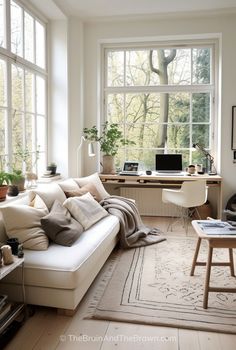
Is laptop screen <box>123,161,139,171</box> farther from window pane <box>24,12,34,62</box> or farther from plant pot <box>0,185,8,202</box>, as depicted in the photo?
plant pot <box>0,185,8,202</box>

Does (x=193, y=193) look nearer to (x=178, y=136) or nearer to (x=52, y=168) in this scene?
(x=178, y=136)

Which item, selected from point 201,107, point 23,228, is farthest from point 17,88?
point 201,107

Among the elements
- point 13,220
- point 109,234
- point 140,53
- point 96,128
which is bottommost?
point 109,234

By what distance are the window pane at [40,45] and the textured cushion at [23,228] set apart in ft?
8.81

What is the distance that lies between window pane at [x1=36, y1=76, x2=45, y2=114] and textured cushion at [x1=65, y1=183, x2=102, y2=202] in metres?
1.44

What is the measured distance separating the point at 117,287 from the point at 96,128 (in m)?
3.00

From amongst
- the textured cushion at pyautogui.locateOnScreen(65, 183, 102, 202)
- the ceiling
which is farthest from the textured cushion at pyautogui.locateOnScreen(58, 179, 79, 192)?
the ceiling

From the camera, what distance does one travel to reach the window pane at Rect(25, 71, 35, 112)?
4047 mm

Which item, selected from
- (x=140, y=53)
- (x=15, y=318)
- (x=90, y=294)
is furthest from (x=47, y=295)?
(x=140, y=53)

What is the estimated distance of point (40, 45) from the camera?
14.8 ft

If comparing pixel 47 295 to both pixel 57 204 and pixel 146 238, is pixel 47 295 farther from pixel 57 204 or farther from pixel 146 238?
pixel 146 238

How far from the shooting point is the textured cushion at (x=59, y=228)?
8.31 ft

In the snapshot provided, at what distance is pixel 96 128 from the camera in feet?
16.8

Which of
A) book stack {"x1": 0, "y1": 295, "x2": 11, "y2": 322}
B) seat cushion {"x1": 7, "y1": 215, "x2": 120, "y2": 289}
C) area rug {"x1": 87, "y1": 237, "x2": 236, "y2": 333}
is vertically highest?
seat cushion {"x1": 7, "y1": 215, "x2": 120, "y2": 289}
